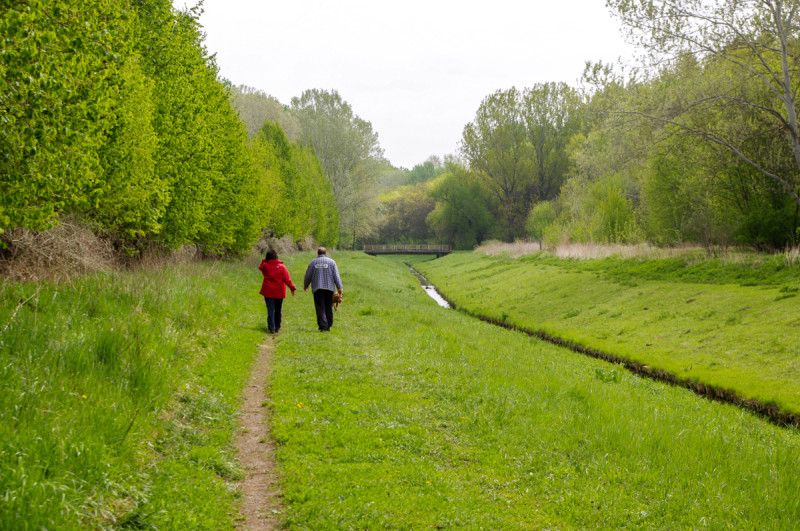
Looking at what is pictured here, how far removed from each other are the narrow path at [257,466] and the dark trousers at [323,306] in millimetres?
5051

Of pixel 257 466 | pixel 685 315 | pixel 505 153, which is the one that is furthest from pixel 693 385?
pixel 505 153

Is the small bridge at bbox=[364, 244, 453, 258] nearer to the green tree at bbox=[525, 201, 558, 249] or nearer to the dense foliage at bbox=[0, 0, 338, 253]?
the green tree at bbox=[525, 201, 558, 249]

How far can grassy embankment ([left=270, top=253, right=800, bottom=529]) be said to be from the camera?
549 cm

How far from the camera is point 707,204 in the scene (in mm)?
27359

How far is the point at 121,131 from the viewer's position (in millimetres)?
12078

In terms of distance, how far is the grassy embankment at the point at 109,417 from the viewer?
4304mm

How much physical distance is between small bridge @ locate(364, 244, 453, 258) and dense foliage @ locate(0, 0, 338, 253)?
55479mm

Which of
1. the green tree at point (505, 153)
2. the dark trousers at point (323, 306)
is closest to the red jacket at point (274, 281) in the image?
the dark trousers at point (323, 306)

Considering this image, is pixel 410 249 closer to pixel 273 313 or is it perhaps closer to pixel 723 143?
pixel 723 143

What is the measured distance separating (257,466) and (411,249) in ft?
295

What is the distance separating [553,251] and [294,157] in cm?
2422

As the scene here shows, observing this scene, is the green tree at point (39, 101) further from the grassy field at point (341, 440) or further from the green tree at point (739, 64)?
the green tree at point (739, 64)

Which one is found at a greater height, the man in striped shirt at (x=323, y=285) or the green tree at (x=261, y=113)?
the green tree at (x=261, y=113)

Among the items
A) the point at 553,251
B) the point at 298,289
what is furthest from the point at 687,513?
the point at 553,251
